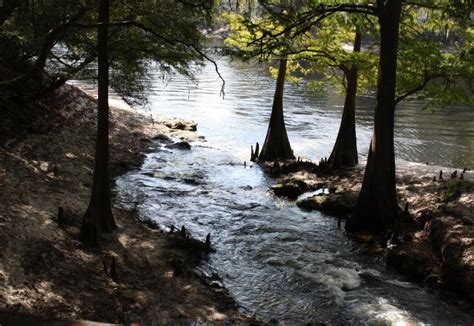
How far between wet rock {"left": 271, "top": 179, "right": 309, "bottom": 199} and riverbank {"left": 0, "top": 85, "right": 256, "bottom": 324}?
5.61m

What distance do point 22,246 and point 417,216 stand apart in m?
9.73

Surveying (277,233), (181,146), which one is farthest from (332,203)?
(181,146)

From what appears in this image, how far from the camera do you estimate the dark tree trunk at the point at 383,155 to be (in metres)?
12.2

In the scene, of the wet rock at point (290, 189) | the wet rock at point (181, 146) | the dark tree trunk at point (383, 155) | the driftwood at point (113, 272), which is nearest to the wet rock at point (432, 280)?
the dark tree trunk at point (383, 155)

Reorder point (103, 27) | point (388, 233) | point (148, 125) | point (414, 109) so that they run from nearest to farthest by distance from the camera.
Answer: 1. point (103, 27)
2. point (388, 233)
3. point (148, 125)
4. point (414, 109)

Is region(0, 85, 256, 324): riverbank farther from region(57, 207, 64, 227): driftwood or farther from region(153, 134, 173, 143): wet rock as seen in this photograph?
region(153, 134, 173, 143): wet rock

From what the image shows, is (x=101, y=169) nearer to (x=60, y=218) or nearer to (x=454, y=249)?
(x=60, y=218)

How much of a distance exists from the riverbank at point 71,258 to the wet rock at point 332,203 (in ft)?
17.0

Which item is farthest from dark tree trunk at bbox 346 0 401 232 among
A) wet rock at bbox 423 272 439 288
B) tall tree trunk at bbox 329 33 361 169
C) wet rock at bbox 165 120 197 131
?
wet rock at bbox 165 120 197 131

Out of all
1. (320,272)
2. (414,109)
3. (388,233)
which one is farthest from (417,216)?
(414,109)

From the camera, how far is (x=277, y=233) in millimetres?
12547

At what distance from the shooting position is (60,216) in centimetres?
992

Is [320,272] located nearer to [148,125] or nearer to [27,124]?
[27,124]

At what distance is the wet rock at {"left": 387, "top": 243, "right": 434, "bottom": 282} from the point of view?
10117 millimetres
